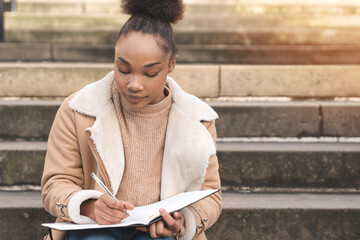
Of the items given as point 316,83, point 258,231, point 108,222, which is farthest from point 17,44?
point 108,222

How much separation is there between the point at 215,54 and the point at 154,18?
2822 millimetres

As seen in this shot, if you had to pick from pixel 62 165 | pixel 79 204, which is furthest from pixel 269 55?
pixel 79 204

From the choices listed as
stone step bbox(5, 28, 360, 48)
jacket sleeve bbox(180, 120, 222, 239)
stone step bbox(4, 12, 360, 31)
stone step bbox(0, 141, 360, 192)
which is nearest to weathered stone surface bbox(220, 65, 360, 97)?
stone step bbox(0, 141, 360, 192)

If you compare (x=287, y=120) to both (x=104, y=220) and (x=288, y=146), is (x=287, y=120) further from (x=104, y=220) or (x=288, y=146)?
(x=104, y=220)

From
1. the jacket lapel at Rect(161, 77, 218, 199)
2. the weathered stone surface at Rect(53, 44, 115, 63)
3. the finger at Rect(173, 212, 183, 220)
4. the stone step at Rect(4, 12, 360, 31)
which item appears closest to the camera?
the finger at Rect(173, 212, 183, 220)

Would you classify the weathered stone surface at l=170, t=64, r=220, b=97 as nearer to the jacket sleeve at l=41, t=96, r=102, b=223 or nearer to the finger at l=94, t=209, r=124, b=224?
the jacket sleeve at l=41, t=96, r=102, b=223

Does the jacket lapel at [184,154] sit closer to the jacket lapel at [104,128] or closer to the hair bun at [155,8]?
the jacket lapel at [104,128]

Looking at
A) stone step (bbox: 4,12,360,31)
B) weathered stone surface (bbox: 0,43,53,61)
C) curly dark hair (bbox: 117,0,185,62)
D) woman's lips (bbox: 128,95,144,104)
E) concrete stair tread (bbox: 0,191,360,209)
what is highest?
curly dark hair (bbox: 117,0,185,62)

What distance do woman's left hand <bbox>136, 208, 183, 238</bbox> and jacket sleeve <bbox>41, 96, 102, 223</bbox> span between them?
319mm

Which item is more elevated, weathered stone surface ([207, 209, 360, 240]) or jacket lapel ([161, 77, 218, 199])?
jacket lapel ([161, 77, 218, 199])

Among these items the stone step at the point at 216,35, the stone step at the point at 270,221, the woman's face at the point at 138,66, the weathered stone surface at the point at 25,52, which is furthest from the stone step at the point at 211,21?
the woman's face at the point at 138,66

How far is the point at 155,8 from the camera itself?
6.54 ft

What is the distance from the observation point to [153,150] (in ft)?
6.96

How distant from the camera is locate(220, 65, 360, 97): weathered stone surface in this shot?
405 cm
